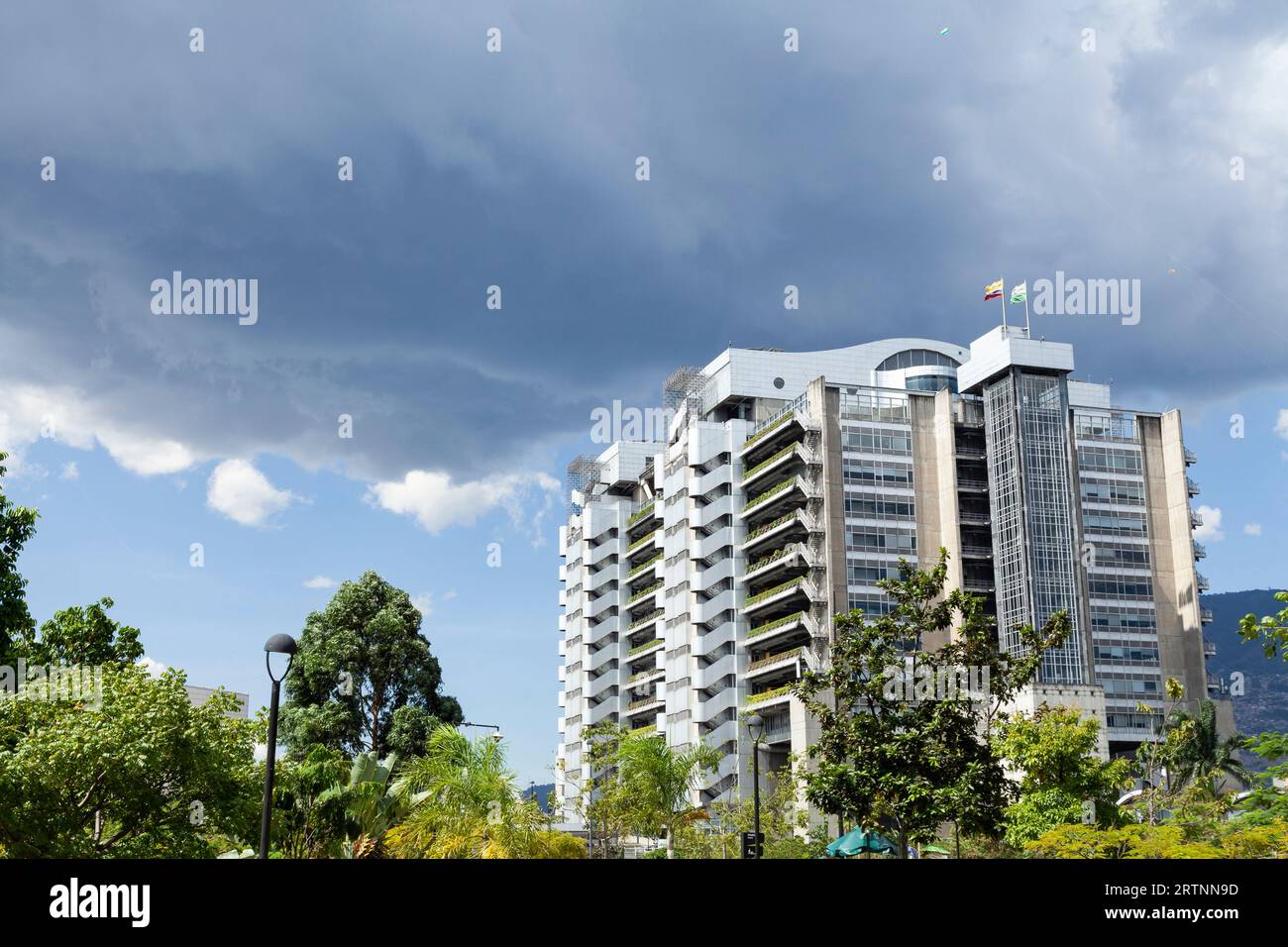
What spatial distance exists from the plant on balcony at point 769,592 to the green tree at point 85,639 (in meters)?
56.9

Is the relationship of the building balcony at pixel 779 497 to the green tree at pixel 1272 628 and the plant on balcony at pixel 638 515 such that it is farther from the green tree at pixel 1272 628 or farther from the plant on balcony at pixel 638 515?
the green tree at pixel 1272 628

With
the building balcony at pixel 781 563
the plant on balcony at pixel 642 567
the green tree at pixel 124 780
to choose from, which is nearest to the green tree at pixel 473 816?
the green tree at pixel 124 780

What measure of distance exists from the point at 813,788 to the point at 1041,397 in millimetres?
64437

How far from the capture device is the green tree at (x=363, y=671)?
194 ft

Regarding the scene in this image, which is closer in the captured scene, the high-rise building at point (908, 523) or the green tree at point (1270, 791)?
the green tree at point (1270, 791)

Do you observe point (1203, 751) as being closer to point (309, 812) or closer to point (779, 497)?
point (779, 497)

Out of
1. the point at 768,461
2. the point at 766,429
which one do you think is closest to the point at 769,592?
the point at 768,461

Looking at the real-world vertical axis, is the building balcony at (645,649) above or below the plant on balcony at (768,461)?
below

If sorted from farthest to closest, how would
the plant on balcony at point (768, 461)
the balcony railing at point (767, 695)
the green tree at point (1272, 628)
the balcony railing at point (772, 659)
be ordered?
the plant on balcony at point (768, 461), the balcony railing at point (772, 659), the balcony railing at point (767, 695), the green tree at point (1272, 628)

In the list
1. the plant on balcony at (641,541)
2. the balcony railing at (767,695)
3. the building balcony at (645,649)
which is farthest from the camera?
the plant on balcony at (641,541)

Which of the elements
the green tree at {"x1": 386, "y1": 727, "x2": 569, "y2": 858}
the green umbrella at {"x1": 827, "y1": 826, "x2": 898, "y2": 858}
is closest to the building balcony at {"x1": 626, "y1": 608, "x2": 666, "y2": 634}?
the green umbrella at {"x1": 827, "y1": 826, "x2": 898, "y2": 858}

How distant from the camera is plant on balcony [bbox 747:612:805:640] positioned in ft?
288

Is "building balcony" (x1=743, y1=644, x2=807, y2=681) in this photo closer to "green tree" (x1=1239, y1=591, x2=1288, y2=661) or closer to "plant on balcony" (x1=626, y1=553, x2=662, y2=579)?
"plant on balcony" (x1=626, y1=553, x2=662, y2=579)
